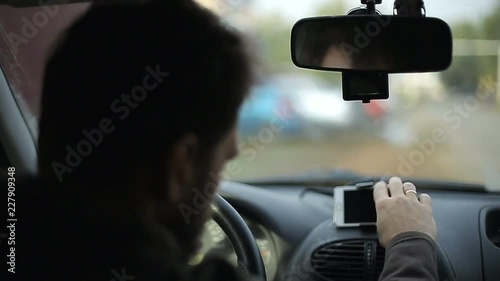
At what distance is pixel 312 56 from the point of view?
226 centimetres

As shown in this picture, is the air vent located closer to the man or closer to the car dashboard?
the car dashboard

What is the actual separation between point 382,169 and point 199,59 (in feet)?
5.78

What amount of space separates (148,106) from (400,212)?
943 millimetres

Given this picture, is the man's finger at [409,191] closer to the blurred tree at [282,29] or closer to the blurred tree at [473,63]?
the blurred tree at [282,29]

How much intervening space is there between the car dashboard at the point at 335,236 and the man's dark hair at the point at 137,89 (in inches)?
43.5

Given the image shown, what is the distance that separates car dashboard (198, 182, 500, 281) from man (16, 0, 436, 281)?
3.60 ft

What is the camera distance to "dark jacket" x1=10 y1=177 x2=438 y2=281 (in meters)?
1.52

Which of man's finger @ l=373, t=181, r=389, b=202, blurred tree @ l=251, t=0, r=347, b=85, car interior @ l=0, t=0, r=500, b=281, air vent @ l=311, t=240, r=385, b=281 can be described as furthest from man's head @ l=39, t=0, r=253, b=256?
air vent @ l=311, t=240, r=385, b=281

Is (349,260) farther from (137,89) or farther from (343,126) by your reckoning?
(137,89)

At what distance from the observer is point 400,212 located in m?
2.20

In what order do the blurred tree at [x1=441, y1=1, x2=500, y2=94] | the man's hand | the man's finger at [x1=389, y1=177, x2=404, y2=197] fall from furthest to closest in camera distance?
1. the blurred tree at [x1=441, y1=1, x2=500, y2=94]
2. the man's finger at [x1=389, y1=177, x2=404, y2=197]
3. the man's hand

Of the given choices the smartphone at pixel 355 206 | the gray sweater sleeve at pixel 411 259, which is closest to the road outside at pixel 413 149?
the smartphone at pixel 355 206

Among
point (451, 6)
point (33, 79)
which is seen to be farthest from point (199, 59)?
point (451, 6)

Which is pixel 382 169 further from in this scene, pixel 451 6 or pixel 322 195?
pixel 451 6
